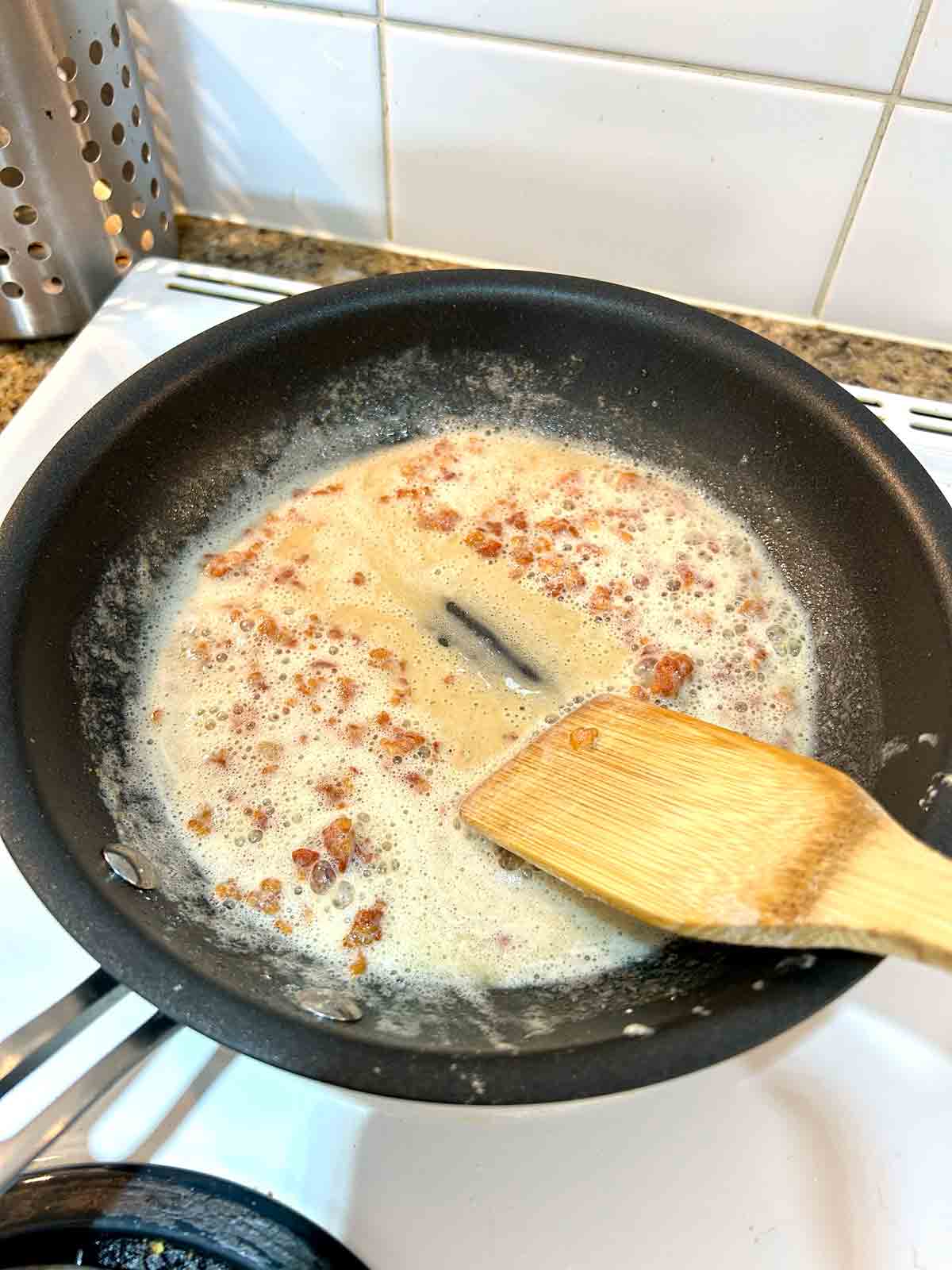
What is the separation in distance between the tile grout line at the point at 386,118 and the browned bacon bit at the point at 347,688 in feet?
1.65

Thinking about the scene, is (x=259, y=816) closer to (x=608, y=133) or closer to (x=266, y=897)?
(x=266, y=897)

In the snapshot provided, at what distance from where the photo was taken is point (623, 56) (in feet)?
2.66

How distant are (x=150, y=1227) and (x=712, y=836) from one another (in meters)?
0.36

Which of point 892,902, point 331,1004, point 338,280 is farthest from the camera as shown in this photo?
point 338,280

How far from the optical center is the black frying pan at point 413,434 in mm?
477

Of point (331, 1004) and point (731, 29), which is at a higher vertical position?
point (731, 29)

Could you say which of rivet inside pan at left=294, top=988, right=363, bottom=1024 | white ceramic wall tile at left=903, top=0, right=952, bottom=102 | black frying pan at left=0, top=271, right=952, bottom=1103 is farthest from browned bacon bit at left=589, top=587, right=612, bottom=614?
white ceramic wall tile at left=903, top=0, right=952, bottom=102

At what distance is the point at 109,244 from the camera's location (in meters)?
0.92

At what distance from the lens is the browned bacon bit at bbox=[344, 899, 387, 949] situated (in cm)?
63

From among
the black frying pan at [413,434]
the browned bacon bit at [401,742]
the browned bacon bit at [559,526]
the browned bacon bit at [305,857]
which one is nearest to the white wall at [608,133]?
the black frying pan at [413,434]

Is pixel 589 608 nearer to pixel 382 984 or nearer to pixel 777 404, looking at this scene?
pixel 777 404

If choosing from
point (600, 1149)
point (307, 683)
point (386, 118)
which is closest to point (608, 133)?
point (386, 118)

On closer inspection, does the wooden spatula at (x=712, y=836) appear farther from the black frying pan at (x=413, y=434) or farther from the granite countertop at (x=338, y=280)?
the granite countertop at (x=338, y=280)

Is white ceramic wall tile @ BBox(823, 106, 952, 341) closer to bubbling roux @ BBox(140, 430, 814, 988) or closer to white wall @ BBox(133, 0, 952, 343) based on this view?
white wall @ BBox(133, 0, 952, 343)
